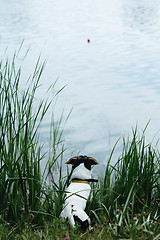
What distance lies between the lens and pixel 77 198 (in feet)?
9.43

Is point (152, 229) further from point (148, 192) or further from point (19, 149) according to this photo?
point (19, 149)

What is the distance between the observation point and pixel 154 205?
3107 mm

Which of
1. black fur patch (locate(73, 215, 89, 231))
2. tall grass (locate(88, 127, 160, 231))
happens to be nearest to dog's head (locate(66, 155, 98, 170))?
tall grass (locate(88, 127, 160, 231))

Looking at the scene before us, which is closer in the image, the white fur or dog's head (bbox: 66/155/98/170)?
the white fur

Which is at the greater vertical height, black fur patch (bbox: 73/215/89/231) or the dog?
the dog

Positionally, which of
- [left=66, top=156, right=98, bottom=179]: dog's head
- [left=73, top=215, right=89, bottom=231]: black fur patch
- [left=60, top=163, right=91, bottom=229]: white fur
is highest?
[left=66, top=156, right=98, bottom=179]: dog's head

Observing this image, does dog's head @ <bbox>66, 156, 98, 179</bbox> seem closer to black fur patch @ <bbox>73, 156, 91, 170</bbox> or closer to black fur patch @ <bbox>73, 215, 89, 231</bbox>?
black fur patch @ <bbox>73, 156, 91, 170</bbox>

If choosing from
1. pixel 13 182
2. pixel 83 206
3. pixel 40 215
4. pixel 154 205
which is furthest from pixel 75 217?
pixel 154 205

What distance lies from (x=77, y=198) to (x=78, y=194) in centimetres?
6

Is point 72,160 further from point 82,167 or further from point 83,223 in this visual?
point 83,223

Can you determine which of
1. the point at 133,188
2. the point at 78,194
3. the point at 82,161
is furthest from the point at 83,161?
the point at 133,188

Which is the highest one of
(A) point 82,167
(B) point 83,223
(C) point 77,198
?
(A) point 82,167

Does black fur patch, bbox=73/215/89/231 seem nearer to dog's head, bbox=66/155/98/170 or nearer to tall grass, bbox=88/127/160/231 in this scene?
tall grass, bbox=88/127/160/231

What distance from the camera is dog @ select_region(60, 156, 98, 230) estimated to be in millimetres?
2742
